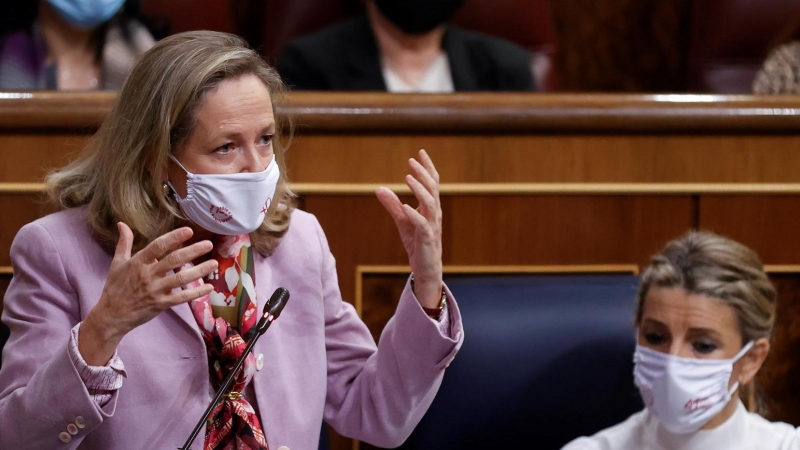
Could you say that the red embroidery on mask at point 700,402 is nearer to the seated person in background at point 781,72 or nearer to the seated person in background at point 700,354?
the seated person in background at point 700,354

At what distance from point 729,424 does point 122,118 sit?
82 cm

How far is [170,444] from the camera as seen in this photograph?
1.12 metres

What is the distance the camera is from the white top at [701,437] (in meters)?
1.35

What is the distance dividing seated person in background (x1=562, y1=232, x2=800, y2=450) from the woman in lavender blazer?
324 millimetres

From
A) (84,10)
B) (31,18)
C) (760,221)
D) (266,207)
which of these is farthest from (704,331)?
(31,18)

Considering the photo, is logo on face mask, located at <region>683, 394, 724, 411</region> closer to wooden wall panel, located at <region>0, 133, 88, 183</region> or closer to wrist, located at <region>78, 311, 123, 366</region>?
wrist, located at <region>78, 311, 123, 366</region>

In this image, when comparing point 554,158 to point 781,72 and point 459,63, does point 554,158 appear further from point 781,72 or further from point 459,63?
point 781,72

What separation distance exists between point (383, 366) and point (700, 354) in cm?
42

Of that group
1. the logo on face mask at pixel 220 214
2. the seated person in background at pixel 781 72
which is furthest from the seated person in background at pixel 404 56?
the logo on face mask at pixel 220 214

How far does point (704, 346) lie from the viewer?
53.1 inches

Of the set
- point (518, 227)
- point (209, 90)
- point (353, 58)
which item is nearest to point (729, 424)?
point (518, 227)

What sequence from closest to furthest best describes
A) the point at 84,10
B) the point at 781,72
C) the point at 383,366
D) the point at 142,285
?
the point at 142,285, the point at 383,366, the point at 84,10, the point at 781,72

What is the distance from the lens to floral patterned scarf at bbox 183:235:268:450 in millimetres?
1112

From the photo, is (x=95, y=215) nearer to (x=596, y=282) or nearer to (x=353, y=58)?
(x=596, y=282)
